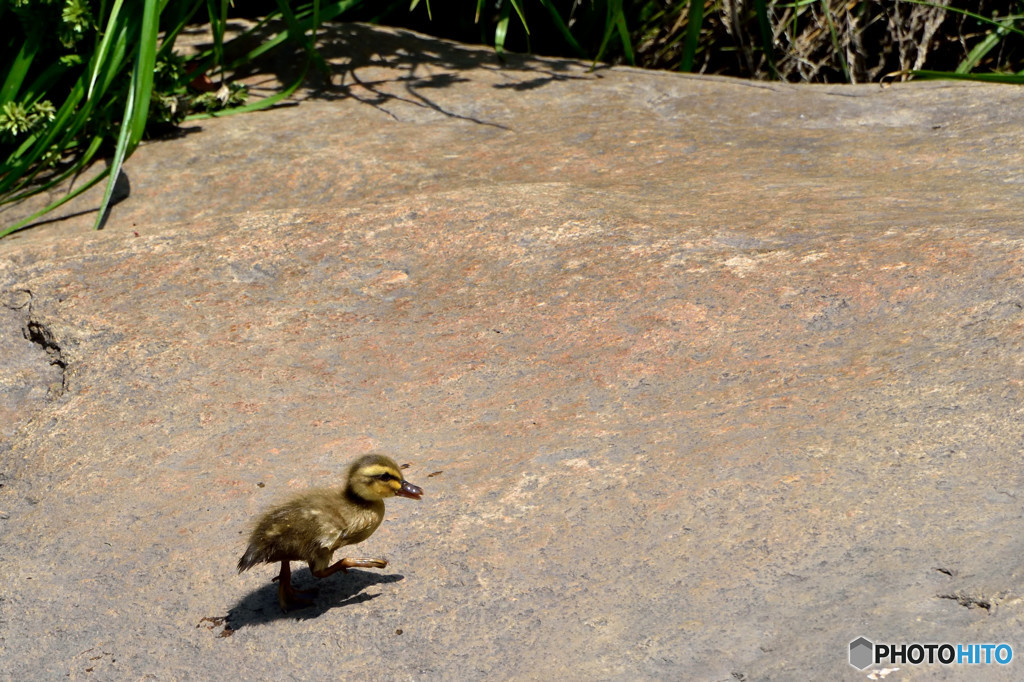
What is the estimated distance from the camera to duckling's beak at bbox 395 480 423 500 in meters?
3.10

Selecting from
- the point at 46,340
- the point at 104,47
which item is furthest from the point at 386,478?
the point at 104,47

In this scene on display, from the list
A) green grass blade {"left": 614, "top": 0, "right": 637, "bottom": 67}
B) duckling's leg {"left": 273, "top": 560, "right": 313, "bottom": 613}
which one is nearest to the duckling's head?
duckling's leg {"left": 273, "top": 560, "right": 313, "bottom": 613}

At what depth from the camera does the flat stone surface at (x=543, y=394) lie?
277 cm

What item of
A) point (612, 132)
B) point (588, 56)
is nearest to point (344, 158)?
point (612, 132)

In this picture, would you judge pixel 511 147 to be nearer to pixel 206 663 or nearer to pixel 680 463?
pixel 680 463

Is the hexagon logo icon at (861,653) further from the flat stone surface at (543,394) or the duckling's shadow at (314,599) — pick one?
the duckling's shadow at (314,599)

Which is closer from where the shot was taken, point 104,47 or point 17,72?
point 104,47

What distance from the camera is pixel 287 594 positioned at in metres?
3.01

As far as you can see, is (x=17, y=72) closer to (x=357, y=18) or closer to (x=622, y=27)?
(x=357, y=18)

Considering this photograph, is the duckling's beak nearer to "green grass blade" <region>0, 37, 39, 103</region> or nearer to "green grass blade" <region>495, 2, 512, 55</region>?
"green grass blade" <region>0, 37, 39, 103</region>

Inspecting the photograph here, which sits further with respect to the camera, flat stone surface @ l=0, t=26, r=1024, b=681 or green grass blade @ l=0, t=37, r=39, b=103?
green grass blade @ l=0, t=37, r=39, b=103

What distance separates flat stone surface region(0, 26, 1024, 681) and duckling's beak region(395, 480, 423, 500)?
0.14 metres

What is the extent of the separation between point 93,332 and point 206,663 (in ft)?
6.04

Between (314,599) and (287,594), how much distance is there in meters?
0.10
